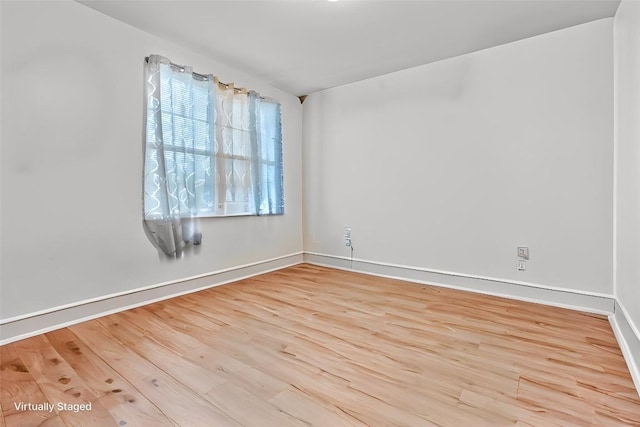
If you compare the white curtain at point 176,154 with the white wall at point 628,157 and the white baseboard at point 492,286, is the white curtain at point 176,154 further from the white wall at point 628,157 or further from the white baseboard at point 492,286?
the white wall at point 628,157

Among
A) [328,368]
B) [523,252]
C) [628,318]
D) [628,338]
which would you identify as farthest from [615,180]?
[328,368]

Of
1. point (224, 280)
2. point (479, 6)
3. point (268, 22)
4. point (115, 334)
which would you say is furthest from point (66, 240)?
point (479, 6)

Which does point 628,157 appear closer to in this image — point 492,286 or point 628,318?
point 628,318

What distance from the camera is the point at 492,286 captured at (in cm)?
274

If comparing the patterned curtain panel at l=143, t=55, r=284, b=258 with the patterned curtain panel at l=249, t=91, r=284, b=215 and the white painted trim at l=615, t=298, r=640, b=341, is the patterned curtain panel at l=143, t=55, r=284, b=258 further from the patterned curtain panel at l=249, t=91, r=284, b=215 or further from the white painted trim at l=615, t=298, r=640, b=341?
the white painted trim at l=615, t=298, r=640, b=341

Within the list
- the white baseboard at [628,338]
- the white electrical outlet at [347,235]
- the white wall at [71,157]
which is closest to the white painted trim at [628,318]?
the white baseboard at [628,338]

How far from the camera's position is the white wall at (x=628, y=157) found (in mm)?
1621

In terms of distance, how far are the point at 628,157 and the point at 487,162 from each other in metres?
0.98

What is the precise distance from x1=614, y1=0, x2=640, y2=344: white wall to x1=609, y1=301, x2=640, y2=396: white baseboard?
4 cm

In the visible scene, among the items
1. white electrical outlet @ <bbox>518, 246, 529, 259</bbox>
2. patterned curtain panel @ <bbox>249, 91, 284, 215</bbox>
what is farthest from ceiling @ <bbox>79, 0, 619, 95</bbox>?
white electrical outlet @ <bbox>518, 246, 529, 259</bbox>

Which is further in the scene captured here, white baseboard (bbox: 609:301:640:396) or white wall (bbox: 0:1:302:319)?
white wall (bbox: 0:1:302:319)

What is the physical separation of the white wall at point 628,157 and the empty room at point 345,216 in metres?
0.03

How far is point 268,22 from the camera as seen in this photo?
2.33m

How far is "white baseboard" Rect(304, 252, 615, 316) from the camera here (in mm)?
2329
